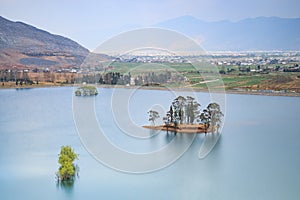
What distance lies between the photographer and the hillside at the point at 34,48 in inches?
995

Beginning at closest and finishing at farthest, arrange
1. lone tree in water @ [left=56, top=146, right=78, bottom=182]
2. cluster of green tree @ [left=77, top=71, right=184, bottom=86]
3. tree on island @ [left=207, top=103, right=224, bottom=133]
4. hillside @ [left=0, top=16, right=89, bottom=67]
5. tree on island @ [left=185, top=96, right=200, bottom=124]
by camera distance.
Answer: lone tree in water @ [left=56, top=146, right=78, bottom=182], tree on island @ [left=207, top=103, right=224, bottom=133], tree on island @ [left=185, top=96, right=200, bottom=124], cluster of green tree @ [left=77, top=71, right=184, bottom=86], hillside @ [left=0, top=16, right=89, bottom=67]

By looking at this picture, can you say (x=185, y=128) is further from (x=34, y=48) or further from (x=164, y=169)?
(x=34, y=48)

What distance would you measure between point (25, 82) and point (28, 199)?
499 inches

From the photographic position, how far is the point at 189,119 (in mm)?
8227

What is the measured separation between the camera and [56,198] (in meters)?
4.79

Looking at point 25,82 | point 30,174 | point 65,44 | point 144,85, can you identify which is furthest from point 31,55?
point 30,174

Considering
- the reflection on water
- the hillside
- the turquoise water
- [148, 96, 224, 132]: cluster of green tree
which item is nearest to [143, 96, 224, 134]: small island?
[148, 96, 224, 132]: cluster of green tree

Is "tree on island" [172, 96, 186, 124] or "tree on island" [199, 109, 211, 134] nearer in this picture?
"tree on island" [199, 109, 211, 134]

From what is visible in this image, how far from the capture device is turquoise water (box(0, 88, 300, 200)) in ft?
16.3

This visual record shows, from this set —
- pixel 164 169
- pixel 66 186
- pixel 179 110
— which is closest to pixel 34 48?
pixel 179 110

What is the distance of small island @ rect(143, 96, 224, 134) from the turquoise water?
256 mm

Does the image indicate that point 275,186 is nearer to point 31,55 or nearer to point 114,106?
point 114,106

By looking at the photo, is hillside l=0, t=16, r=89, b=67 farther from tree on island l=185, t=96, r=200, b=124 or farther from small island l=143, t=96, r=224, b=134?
tree on island l=185, t=96, r=200, b=124

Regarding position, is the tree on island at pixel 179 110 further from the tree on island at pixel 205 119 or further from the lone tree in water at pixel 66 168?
the lone tree in water at pixel 66 168
